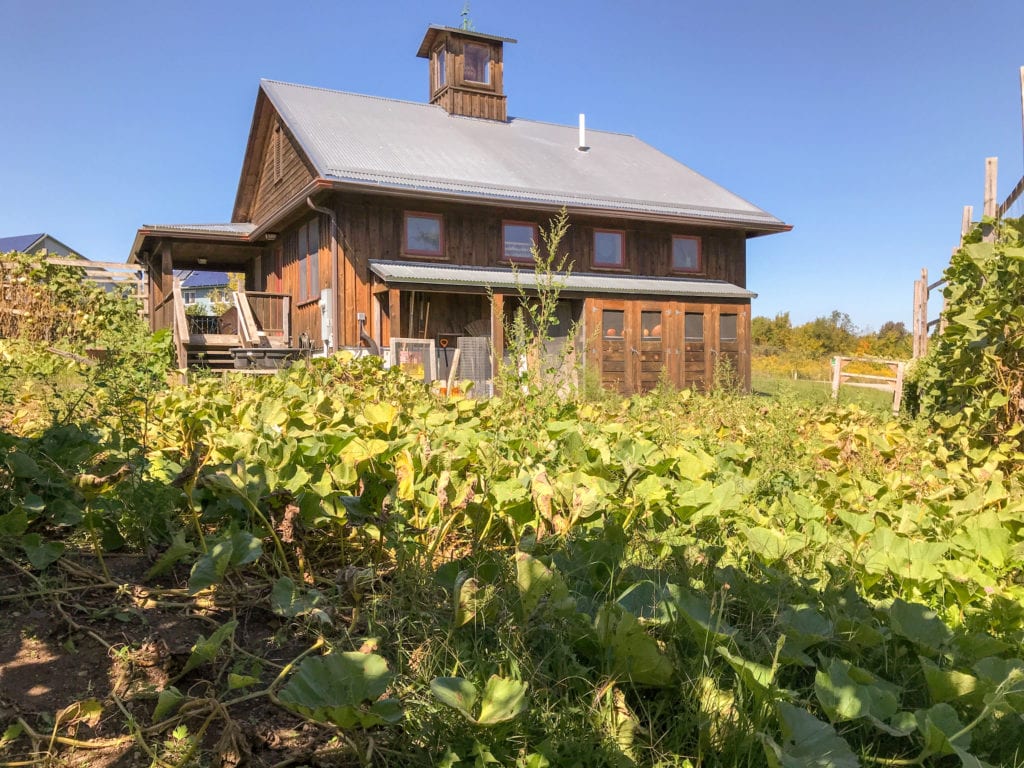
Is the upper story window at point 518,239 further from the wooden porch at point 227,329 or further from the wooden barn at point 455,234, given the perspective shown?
the wooden porch at point 227,329

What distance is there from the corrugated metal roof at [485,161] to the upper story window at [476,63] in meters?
1.19

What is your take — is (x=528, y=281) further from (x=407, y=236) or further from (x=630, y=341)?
(x=630, y=341)

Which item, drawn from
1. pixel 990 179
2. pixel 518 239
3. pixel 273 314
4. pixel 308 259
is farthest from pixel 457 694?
pixel 273 314

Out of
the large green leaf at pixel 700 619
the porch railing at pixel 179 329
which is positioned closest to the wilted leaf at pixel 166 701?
the large green leaf at pixel 700 619

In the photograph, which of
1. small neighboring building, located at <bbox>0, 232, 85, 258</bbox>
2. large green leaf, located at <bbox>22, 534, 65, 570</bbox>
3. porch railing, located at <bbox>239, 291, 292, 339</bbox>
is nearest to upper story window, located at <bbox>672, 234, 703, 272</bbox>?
porch railing, located at <bbox>239, 291, 292, 339</bbox>

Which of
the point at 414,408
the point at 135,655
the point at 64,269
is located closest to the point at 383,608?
the point at 135,655

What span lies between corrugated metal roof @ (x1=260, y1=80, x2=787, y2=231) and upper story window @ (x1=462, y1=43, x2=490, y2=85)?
3.89 ft

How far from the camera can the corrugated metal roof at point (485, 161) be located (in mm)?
14523

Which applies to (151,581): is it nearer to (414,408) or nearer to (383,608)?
(383,608)

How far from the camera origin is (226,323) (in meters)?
17.0

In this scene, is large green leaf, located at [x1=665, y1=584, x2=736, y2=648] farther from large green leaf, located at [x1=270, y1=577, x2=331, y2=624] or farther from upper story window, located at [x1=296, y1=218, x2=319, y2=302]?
upper story window, located at [x1=296, y1=218, x2=319, y2=302]

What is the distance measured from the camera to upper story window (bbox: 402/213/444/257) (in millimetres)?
14847

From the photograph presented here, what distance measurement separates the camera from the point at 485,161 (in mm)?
16281

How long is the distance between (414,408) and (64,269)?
11943 mm
